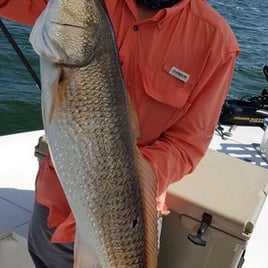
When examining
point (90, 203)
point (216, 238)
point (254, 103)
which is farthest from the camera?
point (254, 103)

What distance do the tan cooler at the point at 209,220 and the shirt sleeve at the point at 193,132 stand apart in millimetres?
335

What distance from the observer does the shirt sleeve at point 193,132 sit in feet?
6.06

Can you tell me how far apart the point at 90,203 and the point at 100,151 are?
0.48ft

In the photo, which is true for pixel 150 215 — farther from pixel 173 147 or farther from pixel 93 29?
pixel 93 29

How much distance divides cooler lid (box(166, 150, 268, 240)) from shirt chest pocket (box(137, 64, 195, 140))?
0.43m

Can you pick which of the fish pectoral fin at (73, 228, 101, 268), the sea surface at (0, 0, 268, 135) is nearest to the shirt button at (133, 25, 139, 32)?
the fish pectoral fin at (73, 228, 101, 268)

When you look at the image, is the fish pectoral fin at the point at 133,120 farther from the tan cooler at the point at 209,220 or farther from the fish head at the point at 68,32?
the tan cooler at the point at 209,220

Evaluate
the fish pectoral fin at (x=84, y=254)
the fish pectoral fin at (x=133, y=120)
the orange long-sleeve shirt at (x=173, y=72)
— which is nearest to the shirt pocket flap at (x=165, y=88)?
the orange long-sleeve shirt at (x=173, y=72)

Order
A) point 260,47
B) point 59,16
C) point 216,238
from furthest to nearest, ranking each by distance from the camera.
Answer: point 260,47, point 216,238, point 59,16

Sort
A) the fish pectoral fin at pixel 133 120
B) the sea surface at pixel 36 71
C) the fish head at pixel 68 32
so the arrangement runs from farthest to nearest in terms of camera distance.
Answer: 1. the sea surface at pixel 36 71
2. the fish pectoral fin at pixel 133 120
3. the fish head at pixel 68 32

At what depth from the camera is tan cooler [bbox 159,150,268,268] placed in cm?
222

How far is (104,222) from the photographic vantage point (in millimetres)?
1594

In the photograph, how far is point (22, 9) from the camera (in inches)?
76.0

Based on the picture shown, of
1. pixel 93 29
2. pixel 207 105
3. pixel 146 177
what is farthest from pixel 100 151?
pixel 207 105
